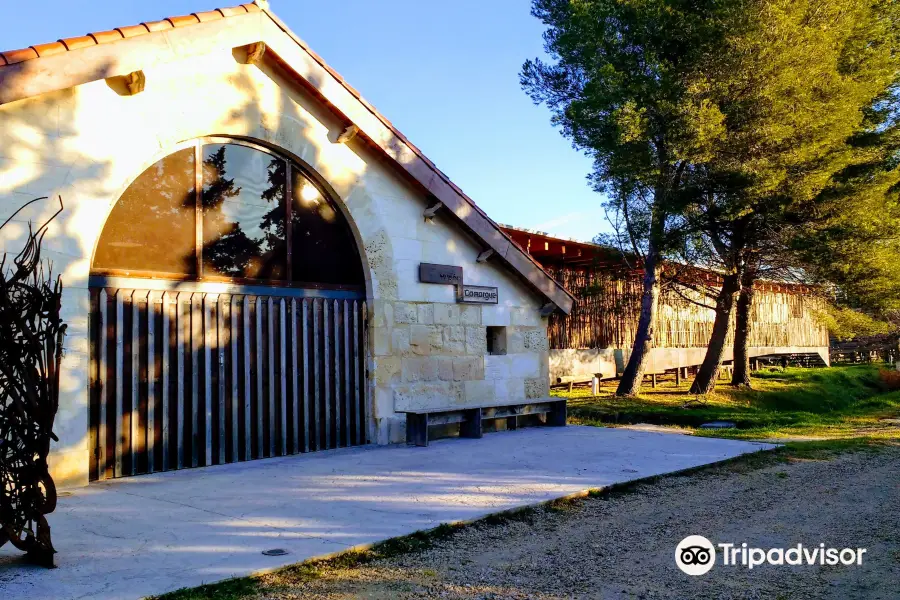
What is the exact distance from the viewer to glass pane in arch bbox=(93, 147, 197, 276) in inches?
305

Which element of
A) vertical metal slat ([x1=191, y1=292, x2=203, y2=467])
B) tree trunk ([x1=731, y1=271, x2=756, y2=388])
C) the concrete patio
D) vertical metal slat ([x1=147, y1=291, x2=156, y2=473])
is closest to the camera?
the concrete patio

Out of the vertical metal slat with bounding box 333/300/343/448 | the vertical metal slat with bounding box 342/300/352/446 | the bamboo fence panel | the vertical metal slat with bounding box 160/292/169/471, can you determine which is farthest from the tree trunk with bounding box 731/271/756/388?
the vertical metal slat with bounding box 160/292/169/471

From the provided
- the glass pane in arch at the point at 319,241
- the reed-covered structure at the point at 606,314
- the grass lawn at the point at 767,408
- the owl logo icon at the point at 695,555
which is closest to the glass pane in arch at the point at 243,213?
the glass pane in arch at the point at 319,241

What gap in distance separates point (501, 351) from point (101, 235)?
6.44 m

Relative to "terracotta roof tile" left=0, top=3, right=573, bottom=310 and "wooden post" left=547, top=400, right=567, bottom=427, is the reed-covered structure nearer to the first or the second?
Answer: "wooden post" left=547, top=400, right=567, bottom=427

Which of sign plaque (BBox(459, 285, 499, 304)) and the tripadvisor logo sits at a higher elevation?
sign plaque (BBox(459, 285, 499, 304))

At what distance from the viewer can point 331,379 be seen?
31.9 feet

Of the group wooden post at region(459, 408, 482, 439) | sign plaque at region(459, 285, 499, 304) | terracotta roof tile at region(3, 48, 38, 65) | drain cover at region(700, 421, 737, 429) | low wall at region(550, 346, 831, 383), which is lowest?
drain cover at region(700, 421, 737, 429)

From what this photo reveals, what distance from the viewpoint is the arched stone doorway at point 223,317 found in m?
7.69

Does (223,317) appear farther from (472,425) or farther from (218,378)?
(472,425)

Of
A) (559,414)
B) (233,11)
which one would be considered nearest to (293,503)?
(233,11)

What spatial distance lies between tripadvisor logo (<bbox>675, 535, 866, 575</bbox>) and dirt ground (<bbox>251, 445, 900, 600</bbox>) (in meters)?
0.08

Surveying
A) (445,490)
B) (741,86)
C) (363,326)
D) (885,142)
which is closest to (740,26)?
(741,86)

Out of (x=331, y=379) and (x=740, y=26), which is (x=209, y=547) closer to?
(x=331, y=379)
